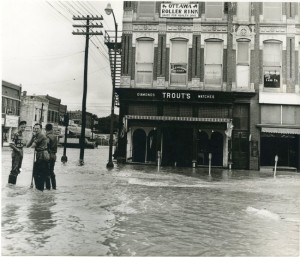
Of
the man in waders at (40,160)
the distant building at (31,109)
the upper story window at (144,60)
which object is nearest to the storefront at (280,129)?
the upper story window at (144,60)

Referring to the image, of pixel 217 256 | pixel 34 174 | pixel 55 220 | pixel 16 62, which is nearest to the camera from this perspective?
pixel 217 256

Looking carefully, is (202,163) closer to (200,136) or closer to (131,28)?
(200,136)

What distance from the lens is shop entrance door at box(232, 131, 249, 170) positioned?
20.8 metres

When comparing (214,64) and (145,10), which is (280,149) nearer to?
(214,64)

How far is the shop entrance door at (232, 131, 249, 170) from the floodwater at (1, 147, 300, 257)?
33.0ft

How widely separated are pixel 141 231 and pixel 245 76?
1677 cm

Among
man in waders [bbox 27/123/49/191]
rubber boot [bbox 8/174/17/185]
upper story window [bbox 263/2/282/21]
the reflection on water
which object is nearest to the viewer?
the reflection on water

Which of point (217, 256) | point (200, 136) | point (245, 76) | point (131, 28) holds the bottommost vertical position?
point (217, 256)

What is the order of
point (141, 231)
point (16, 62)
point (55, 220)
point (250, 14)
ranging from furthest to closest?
point (250, 14) < point (16, 62) < point (55, 220) < point (141, 231)

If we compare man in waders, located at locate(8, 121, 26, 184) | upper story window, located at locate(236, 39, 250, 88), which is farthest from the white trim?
man in waders, located at locate(8, 121, 26, 184)

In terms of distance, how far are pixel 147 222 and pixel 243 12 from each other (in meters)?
17.6

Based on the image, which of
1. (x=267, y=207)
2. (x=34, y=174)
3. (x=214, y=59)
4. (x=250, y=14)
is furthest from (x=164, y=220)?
(x=250, y=14)

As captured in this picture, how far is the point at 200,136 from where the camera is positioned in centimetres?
2100

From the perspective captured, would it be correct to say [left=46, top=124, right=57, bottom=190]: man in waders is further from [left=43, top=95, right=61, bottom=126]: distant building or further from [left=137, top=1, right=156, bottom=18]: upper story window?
[left=43, top=95, right=61, bottom=126]: distant building
